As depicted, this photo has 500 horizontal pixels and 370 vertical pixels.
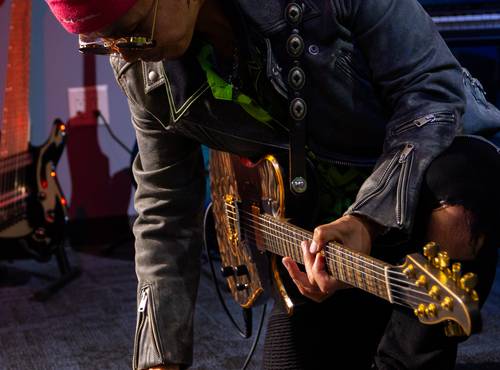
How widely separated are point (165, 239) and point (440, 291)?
31.2 inches

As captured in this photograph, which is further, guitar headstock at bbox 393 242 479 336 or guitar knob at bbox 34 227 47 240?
guitar knob at bbox 34 227 47 240

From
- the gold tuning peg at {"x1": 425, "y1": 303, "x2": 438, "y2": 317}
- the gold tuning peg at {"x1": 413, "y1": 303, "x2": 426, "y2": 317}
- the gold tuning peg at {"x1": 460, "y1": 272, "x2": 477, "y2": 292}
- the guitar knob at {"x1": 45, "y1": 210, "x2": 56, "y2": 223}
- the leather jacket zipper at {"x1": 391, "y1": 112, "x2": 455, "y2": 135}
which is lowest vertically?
the guitar knob at {"x1": 45, "y1": 210, "x2": 56, "y2": 223}

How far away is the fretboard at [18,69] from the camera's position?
372 centimetres

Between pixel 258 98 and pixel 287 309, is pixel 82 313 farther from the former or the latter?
pixel 258 98

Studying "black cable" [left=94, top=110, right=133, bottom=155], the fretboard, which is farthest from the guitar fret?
"black cable" [left=94, top=110, right=133, bottom=155]

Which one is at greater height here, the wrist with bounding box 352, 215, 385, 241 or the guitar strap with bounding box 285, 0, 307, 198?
the guitar strap with bounding box 285, 0, 307, 198

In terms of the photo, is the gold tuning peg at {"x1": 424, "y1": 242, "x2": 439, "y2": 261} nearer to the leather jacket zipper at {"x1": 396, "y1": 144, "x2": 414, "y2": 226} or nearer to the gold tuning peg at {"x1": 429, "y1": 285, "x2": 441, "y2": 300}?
the gold tuning peg at {"x1": 429, "y1": 285, "x2": 441, "y2": 300}

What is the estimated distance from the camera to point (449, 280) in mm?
1038

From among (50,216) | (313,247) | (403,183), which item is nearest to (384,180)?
(403,183)

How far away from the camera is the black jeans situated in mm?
1336

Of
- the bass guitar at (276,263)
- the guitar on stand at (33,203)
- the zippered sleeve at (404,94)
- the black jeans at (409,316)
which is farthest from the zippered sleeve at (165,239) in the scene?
the guitar on stand at (33,203)

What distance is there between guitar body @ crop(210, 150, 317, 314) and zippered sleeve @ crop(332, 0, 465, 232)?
0.89ft

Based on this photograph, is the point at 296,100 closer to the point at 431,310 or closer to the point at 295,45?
the point at 295,45

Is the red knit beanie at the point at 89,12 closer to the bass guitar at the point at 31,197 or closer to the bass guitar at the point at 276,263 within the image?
the bass guitar at the point at 276,263
